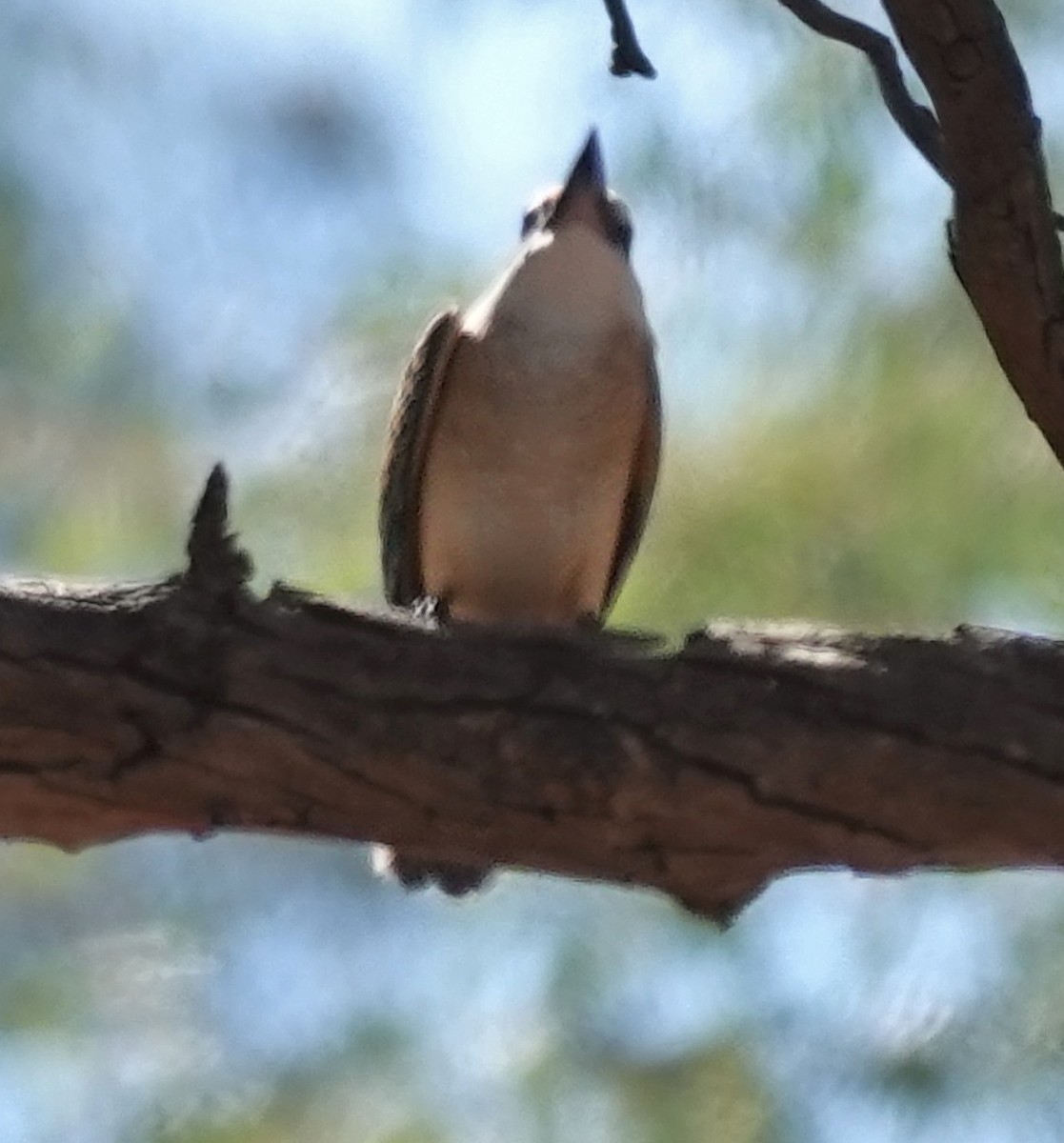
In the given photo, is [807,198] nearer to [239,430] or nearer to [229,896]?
[239,430]

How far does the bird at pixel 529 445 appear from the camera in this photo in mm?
1706

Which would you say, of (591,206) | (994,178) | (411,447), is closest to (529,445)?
(411,447)

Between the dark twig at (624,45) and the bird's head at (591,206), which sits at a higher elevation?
the bird's head at (591,206)

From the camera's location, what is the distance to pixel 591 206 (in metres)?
1.83

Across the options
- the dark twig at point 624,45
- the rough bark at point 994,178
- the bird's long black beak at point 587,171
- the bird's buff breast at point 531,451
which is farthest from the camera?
the bird's long black beak at point 587,171

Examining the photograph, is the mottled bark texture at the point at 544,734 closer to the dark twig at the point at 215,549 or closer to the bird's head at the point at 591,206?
the dark twig at the point at 215,549

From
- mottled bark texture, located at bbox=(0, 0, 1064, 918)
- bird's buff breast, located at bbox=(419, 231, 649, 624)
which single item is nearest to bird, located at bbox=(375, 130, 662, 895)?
bird's buff breast, located at bbox=(419, 231, 649, 624)

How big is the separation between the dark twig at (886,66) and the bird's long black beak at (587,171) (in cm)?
71

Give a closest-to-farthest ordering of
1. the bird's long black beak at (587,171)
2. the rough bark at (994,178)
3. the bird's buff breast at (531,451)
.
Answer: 1. the rough bark at (994,178)
2. the bird's buff breast at (531,451)
3. the bird's long black beak at (587,171)

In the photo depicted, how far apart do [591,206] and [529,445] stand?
0.91 ft

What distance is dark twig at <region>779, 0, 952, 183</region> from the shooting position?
3.59 feet

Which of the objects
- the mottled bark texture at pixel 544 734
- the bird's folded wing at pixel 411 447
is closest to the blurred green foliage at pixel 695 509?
the bird's folded wing at pixel 411 447

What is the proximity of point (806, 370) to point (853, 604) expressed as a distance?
9.2 inches

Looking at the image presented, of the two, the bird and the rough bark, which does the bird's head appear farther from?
the rough bark
